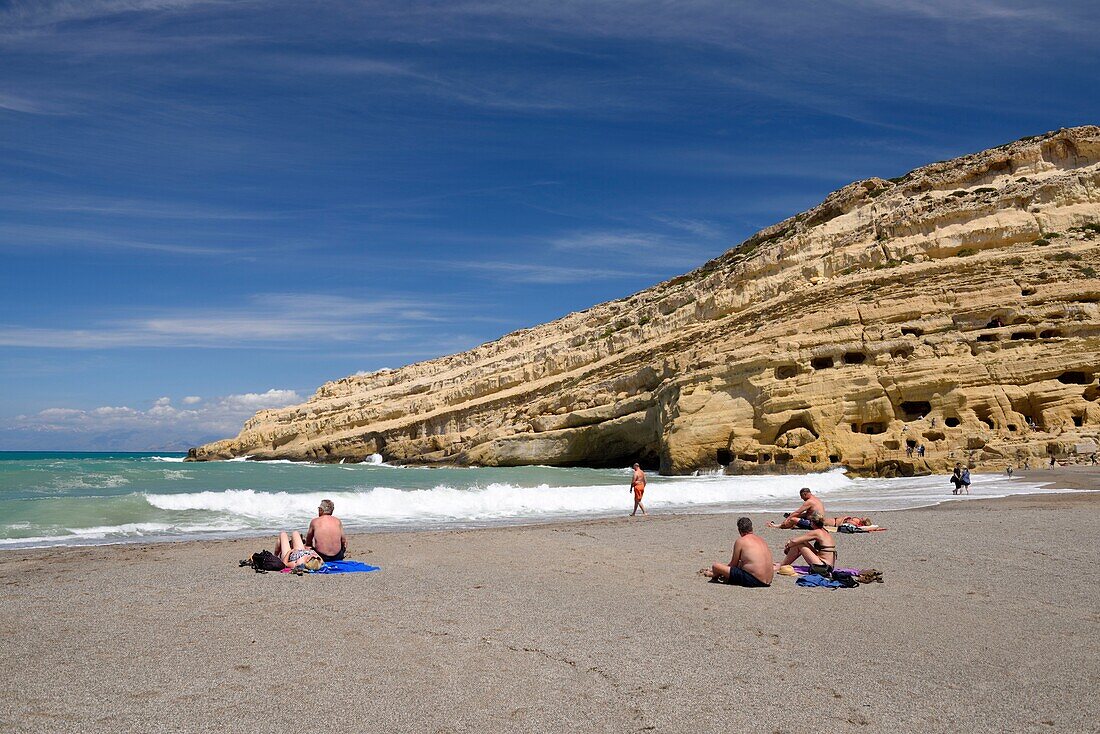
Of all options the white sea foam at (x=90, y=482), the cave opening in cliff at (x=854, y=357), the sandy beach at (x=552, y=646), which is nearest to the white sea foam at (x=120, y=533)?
the sandy beach at (x=552, y=646)

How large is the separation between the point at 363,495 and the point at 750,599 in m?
16.0

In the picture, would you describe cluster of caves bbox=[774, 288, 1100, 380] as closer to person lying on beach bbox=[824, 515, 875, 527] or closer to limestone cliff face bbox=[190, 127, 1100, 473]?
limestone cliff face bbox=[190, 127, 1100, 473]

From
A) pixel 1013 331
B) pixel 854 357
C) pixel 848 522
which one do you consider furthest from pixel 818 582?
pixel 1013 331

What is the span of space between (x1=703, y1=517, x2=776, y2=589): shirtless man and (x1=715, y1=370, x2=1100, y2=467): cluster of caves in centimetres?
2214

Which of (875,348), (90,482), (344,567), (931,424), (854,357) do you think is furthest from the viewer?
(90,482)

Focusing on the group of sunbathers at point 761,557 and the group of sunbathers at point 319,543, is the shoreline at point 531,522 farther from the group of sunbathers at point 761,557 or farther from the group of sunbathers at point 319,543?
the group of sunbathers at point 761,557

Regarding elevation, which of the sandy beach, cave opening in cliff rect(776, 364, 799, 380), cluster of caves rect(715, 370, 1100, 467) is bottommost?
the sandy beach

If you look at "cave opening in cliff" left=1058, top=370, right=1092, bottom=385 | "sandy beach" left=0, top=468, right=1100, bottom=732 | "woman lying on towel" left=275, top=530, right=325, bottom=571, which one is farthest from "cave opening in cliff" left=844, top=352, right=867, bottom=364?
"woman lying on towel" left=275, top=530, right=325, bottom=571

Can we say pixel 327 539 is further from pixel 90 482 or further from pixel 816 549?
pixel 90 482

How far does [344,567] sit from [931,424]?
2463 centimetres

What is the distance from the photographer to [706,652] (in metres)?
5.70

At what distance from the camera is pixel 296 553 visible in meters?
9.64

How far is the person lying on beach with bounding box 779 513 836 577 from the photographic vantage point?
351 inches

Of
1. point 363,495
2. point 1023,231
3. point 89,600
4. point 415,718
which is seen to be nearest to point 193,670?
point 415,718
